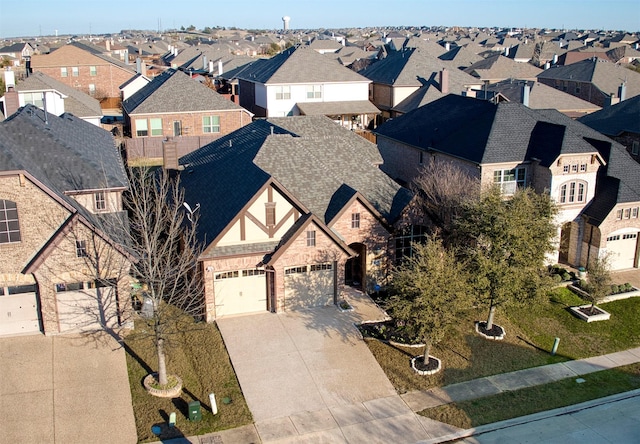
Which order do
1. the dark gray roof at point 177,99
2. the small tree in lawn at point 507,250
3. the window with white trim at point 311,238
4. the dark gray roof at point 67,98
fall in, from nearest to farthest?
the small tree in lawn at point 507,250
the window with white trim at point 311,238
the dark gray roof at point 67,98
the dark gray roof at point 177,99

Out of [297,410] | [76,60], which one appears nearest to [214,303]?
[297,410]

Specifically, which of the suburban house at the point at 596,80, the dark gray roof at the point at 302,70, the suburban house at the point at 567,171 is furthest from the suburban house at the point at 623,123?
the dark gray roof at the point at 302,70

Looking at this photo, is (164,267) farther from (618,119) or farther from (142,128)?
(618,119)

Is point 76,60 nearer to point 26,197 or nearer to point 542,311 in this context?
point 26,197

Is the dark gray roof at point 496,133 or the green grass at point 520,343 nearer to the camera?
the green grass at point 520,343

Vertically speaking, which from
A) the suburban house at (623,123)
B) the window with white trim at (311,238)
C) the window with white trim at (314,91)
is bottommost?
the window with white trim at (311,238)

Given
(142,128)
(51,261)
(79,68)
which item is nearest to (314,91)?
(142,128)

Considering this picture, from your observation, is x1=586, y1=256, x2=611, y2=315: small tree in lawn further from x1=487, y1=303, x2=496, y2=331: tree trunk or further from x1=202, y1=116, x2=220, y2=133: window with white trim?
x1=202, y1=116, x2=220, y2=133: window with white trim

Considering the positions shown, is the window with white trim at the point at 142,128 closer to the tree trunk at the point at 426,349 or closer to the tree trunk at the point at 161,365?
the tree trunk at the point at 161,365

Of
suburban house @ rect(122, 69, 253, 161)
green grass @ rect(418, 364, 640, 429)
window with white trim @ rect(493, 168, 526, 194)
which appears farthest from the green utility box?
suburban house @ rect(122, 69, 253, 161)
